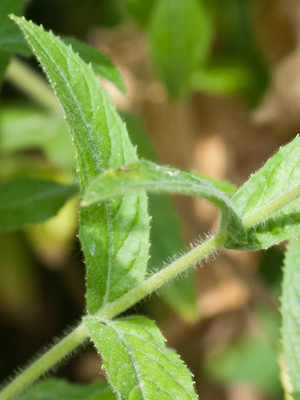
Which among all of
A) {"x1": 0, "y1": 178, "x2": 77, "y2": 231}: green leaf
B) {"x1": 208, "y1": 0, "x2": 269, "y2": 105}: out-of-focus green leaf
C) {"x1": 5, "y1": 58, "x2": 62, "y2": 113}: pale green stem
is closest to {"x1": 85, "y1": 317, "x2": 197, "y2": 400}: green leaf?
{"x1": 0, "y1": 178, "x2": 77, "y2": 231}: green leaf

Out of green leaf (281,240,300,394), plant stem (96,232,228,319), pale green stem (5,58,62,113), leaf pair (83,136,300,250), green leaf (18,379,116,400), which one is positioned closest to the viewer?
leaf pair (83,136,300,250)

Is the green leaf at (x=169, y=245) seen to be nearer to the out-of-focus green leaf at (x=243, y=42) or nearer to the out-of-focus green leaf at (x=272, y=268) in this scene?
the out-of-focus green leaf at (x=272, y=268)

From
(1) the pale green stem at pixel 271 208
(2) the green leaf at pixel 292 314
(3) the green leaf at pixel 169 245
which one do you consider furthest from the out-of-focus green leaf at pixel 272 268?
(1) the pale green stem at pixel 271 208

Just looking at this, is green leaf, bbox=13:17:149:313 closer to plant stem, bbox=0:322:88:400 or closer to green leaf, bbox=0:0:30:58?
plant stem, bbox=0:322:88:400

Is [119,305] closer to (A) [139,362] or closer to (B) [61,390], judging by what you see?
(A) [139,362]

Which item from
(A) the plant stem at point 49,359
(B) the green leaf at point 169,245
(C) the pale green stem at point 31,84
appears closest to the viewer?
(A) the plant stem at point 49,359

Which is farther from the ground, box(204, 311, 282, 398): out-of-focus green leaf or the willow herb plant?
the willow herb plant

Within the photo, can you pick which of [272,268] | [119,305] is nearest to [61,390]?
[119,305]
